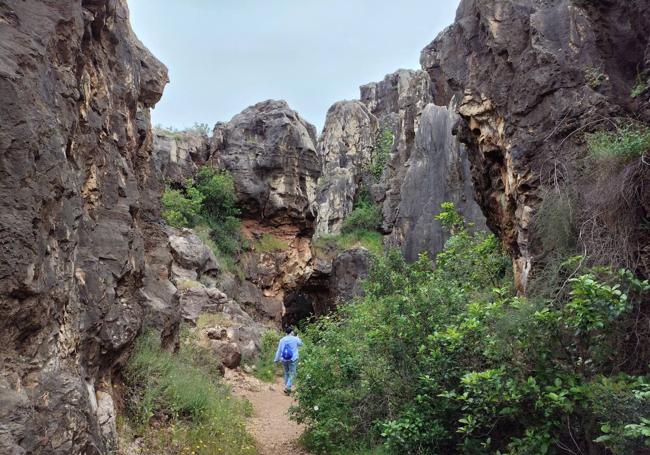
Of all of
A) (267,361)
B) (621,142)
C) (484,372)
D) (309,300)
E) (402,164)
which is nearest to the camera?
(484,372)

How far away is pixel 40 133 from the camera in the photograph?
4.09 m

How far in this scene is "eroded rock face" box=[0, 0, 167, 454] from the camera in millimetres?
3637

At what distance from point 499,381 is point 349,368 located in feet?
10.4

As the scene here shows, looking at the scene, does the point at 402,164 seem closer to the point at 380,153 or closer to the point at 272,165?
the point at 272,165

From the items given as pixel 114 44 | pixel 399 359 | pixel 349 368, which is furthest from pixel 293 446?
pixel 114 44

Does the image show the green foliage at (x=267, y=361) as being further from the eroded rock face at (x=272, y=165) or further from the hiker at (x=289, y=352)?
the eroded rock face at (x=272, y=165)

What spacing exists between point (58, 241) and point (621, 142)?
223 inches

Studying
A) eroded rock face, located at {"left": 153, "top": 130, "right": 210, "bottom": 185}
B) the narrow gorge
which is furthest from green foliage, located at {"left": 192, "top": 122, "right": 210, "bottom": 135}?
the narrow gorge

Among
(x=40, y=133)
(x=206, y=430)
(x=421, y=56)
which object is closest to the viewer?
(x=40, y=133)

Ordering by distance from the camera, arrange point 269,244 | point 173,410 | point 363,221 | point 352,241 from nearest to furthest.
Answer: point 173,410 → point 269,244 → point 352,241 → point 363,221

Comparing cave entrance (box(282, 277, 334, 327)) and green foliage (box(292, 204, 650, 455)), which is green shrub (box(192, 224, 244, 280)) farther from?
green foliage (box(292, 204, 650, 455))

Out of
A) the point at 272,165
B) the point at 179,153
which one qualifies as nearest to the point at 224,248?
the point at 272,165

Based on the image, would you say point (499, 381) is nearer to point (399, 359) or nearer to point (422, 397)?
point (422, 397)

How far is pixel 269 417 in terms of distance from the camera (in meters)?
10.5
